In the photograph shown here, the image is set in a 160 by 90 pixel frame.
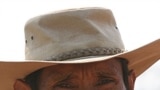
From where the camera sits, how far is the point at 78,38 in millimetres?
3615

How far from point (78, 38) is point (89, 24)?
0.12 meters

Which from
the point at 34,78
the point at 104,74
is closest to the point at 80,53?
the point at 104,74

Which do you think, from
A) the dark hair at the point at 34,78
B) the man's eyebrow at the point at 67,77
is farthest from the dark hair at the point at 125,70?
the man's eyebrow at the point at 67,77

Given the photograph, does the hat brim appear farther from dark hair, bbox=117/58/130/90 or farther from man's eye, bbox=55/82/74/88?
man's eye, bbox=55/82/74/88

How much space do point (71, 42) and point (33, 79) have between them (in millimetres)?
335

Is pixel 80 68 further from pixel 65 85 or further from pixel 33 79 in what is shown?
pixel 33 79

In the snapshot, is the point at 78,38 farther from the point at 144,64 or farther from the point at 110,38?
the point at 144,64

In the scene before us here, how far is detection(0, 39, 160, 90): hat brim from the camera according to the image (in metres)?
3.43

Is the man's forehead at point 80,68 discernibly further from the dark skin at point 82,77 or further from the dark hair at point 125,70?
the dark hair at point 125,70

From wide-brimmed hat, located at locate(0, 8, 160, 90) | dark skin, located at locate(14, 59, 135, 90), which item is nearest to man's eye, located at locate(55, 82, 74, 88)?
dark skin, located at locate(14, 59, 135, 90)

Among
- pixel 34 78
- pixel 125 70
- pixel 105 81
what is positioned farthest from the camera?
pixel 125 70

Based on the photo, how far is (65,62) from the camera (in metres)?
3.41

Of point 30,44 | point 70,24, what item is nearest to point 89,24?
point 70,24

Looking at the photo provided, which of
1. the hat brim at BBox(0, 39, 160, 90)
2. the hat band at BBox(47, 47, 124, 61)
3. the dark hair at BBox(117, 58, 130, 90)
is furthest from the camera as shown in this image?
the dark hair at BBox(117, 58, 130, 90)
